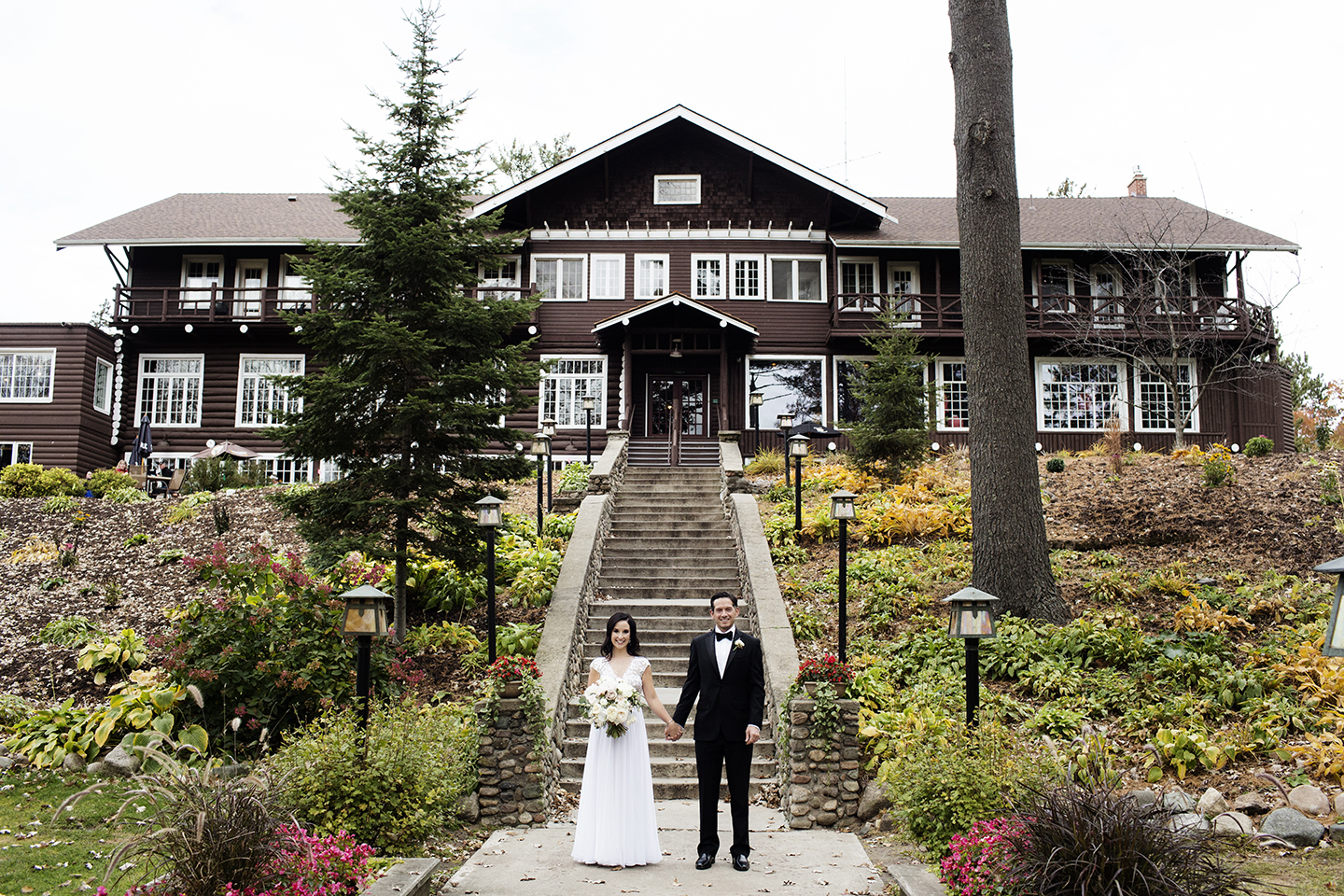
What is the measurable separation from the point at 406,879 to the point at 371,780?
1.14 m

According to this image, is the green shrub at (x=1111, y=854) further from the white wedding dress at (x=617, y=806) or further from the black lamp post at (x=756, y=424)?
the black lamp post at (x=756, y=424)

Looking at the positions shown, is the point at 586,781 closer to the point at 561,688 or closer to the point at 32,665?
the point at 561,688

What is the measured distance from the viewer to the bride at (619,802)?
20.7ft

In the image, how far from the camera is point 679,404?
2470 centimetres

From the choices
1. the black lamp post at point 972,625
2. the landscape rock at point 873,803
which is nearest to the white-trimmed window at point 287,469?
the landscape rock at point 873,803

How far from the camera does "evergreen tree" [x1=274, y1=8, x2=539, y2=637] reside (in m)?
10.4

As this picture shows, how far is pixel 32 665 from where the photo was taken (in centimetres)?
1065

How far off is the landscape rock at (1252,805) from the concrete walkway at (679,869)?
2.54 m

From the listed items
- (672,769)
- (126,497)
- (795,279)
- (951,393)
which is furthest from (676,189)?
(672,769)

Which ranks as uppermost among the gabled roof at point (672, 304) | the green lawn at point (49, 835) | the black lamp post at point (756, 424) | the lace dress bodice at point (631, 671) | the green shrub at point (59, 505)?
the gabled roof at point (672, 304)

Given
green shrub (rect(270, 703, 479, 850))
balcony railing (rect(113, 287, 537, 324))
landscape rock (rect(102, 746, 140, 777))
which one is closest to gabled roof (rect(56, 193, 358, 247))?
balcony railing (rect(113, 287, 537, 324))

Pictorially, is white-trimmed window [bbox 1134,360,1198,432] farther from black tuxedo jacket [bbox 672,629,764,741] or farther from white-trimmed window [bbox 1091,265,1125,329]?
black tuxedo jacket [bbox 672,629,764,741]

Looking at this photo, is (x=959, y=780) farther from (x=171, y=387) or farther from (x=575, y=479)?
(x=171, y=387)

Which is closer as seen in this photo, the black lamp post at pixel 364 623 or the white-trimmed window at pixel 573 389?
the black lamp post at pixel 364 623
